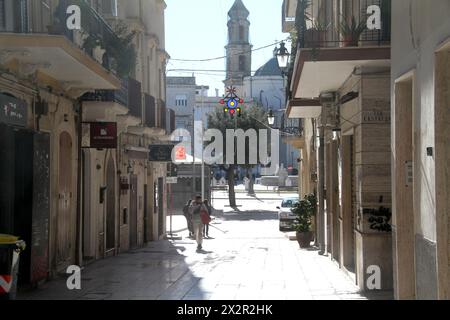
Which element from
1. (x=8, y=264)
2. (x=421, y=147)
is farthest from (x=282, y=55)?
(x=8, y=264)

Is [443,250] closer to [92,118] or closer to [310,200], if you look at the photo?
[92,118]

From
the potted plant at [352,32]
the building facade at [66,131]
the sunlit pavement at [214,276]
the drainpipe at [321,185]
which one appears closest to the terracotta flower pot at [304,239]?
the sunlit pavement at [214,276]

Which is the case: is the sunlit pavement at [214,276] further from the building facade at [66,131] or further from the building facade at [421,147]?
the building facade at [421,147]

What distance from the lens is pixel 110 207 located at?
1927cm

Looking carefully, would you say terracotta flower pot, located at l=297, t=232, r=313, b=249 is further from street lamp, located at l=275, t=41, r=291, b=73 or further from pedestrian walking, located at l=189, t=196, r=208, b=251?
street lamp, located at l=275, t=41, r=291, b=73

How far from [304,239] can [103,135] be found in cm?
792

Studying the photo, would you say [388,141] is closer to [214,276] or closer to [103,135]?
[214,276]

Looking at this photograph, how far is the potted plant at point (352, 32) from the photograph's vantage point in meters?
11.9

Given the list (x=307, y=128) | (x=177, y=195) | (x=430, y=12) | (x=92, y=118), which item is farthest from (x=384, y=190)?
(x=177, y=195)

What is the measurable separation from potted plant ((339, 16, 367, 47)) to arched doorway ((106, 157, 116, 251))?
29.8 feet

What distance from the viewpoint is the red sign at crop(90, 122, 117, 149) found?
51.5 feet

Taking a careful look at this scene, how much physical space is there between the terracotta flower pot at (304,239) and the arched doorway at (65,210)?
314 inches

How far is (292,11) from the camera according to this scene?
2748 centimetres

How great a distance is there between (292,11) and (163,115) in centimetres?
666
